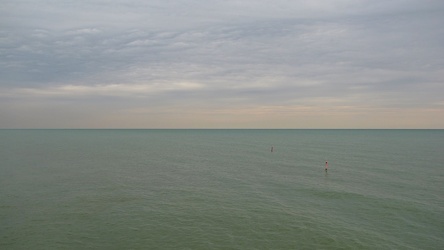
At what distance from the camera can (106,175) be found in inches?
2616

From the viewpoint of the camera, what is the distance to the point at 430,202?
4588cm

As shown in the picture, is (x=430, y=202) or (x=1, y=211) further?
(x=430, y=202)

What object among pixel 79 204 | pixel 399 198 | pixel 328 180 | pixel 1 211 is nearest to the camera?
pixel 1 211

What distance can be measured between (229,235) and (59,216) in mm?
21960

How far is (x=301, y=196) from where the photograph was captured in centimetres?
4903

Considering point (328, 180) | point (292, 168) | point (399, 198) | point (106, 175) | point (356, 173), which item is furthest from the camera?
point (292, 168)

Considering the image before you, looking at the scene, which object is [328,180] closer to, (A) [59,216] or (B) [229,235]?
(B) [229,235]

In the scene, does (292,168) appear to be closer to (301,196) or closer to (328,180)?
(328,180)

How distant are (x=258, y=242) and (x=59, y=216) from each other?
25262 mm

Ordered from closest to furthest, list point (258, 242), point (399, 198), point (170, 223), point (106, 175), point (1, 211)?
point (258, 242) → point (170, 223) → point (1, 211) → point (399, 198) → point (106, 175)

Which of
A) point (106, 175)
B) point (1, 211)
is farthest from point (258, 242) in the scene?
point (106, 175)

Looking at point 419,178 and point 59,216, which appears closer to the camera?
point 59,216

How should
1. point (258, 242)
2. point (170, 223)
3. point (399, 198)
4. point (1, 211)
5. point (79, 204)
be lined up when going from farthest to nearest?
point (399, 198) → point (79, 204) → point (1, 211) → point (170, 223) → point (258, 242)

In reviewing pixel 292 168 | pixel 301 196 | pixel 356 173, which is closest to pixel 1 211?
pixel 301 196
